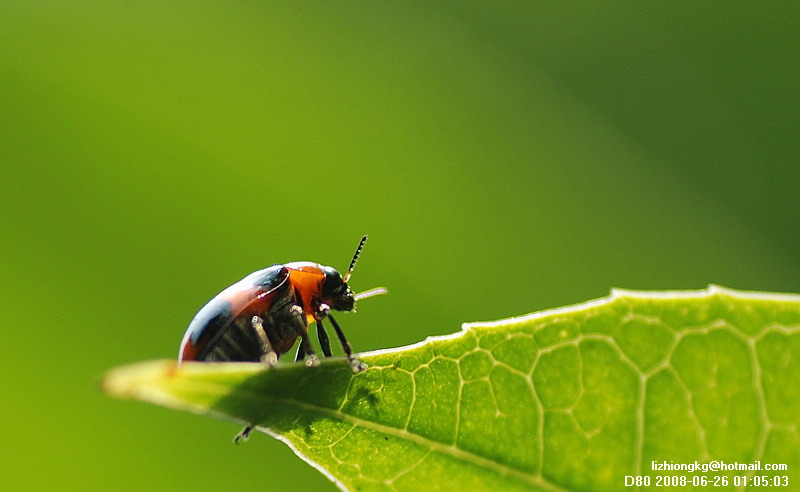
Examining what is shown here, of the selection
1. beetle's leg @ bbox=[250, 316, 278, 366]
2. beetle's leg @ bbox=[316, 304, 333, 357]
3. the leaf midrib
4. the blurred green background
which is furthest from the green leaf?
the blurred green background

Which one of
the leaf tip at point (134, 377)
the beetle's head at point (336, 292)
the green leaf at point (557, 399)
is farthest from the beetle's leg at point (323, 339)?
the leaf tip at point (134, 377)

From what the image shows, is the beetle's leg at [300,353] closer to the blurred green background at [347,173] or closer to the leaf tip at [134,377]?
the blurred green background at [347,173]

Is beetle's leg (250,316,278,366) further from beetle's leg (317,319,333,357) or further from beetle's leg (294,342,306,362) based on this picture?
beetle's leg (317,319,333,357)

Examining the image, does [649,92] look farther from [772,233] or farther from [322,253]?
[322,253]

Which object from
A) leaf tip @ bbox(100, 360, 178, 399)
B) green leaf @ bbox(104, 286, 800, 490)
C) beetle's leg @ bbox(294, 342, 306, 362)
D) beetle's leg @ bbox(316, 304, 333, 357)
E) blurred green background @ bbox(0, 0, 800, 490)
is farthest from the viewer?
blurred green background @ bbox(0, 0, 800, 490)

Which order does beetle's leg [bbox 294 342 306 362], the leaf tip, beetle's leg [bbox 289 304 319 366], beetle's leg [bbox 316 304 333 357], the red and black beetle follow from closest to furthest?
the leaf tip < the red and black beetle < beetle's leg [bbox 289 304 319 366] < beetle's leg [bbox 294 342 306 362] < beetle's leg [bbox 316 304 333 357]

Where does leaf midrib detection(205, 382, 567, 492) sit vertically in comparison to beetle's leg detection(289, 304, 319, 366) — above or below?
below

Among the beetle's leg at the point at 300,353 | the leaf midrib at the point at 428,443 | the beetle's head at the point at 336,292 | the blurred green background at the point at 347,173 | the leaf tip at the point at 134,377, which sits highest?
the blurred green background at the point at 347,173
